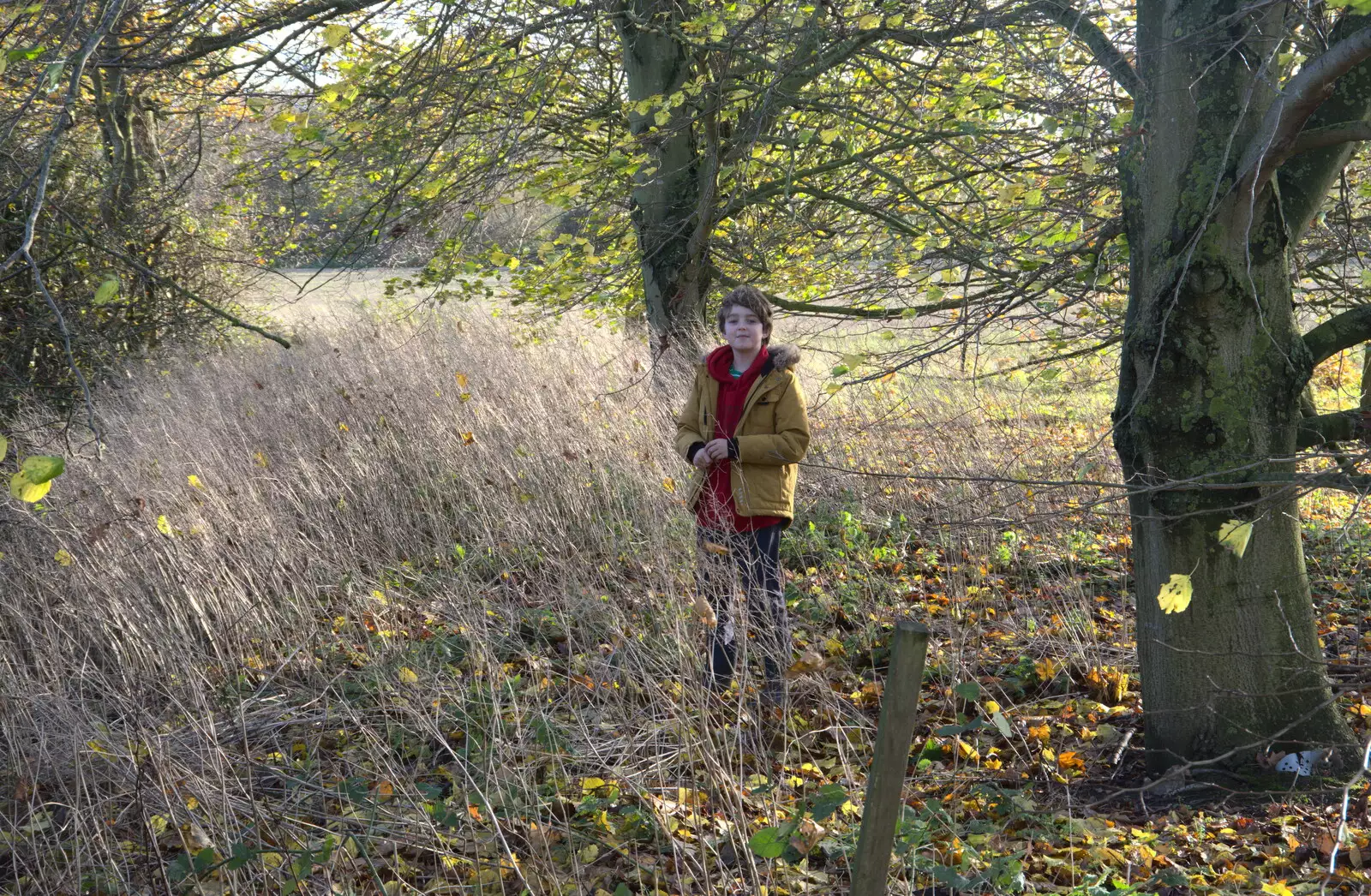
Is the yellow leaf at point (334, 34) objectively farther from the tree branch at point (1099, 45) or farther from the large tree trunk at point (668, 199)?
the large tree trunk at point (668, 199)

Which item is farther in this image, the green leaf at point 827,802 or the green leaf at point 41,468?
the green leaf at point 827,802

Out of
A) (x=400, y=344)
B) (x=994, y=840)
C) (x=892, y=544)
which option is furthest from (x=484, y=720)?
(x=400, y=344)

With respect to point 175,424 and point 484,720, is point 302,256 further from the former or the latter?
point 484,720

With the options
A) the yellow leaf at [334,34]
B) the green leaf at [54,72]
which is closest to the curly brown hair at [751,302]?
the yellow leaf at [334,34]

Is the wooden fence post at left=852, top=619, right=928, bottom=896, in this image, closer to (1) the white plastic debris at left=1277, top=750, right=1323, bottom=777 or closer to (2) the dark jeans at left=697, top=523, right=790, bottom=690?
(2) the dark jeans at left=697, top=523, right=790, bottom=690

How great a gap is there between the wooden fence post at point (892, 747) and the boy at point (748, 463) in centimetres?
187

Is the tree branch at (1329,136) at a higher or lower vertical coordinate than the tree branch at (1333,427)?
higher

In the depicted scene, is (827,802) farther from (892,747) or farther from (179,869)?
(179,869)

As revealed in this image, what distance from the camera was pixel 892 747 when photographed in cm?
149

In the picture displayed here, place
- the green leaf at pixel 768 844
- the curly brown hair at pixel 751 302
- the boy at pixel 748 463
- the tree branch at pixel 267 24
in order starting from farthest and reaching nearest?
the tree branch at pixel 267 24
the curly brown hair at pixel 751 302
the boy at pixel 748 463
the green leaf at pixel 768 844

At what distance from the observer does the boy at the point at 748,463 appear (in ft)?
11.5

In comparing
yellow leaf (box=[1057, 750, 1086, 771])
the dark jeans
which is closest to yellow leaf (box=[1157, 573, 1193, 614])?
yellow leaf (box=[1057, 750, 1086, 771])

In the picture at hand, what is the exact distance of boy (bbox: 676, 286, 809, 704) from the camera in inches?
138

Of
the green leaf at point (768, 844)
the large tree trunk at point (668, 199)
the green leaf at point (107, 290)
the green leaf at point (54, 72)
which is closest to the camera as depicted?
the green leaf at point (54, 72)
